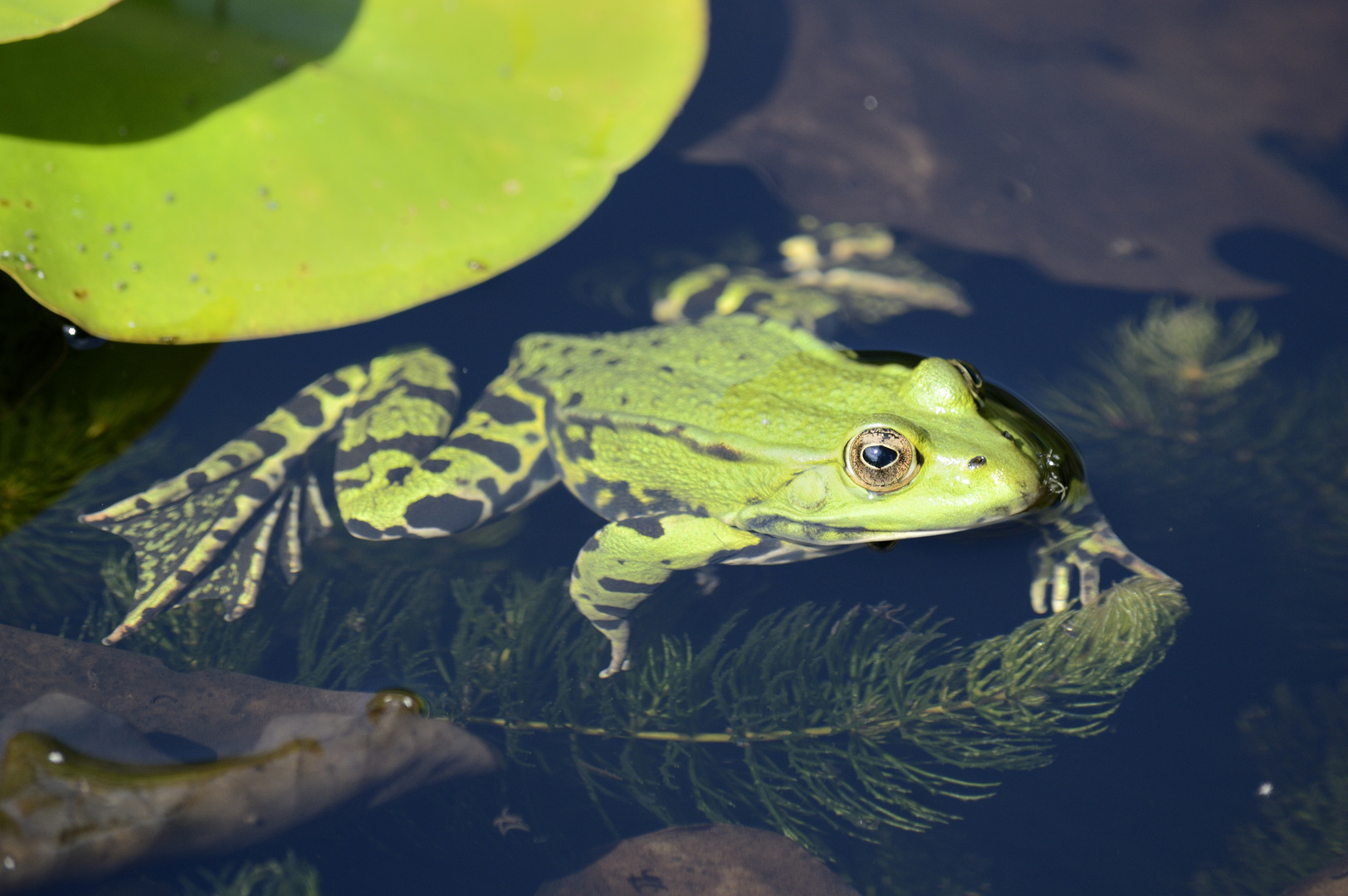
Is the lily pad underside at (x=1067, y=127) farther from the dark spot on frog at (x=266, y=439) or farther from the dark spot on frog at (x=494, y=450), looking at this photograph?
the dark spot on frog at (x=266, y=439)

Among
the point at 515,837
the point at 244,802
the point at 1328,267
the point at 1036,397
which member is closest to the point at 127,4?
the point at 244,802

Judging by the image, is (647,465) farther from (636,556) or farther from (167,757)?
(167,757)

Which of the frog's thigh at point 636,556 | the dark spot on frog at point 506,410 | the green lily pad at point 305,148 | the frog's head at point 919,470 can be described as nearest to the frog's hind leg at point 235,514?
the dark spot on frog at point 506,410

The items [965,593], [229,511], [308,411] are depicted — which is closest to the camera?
[965,593]

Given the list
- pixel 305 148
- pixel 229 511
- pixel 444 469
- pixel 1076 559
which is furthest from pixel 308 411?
pixel 1076 559

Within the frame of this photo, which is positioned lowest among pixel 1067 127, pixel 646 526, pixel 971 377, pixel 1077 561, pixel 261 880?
Result: pixel 261 880

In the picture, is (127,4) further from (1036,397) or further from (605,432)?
(1036,397)

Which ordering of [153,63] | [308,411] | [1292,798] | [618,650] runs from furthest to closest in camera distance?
[308,411]
[618,650]
[153,63]
[1292,798]
